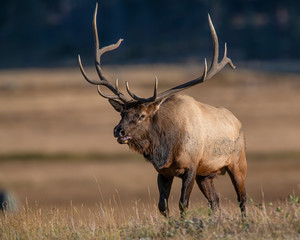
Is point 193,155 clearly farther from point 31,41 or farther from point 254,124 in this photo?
point 31,41

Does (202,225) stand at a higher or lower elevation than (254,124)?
higher

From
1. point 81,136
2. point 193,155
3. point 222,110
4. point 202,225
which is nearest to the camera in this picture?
point 202,225

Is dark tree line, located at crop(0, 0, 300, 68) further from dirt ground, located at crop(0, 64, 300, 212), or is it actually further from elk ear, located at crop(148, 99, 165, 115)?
elk ear, located at crop(148, 99, 165, 115)

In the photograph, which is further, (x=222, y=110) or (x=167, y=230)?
(x=222, y=110)

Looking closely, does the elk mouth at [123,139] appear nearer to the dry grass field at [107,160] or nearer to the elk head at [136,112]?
the elk head at [136,112]

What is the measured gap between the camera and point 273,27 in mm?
71500

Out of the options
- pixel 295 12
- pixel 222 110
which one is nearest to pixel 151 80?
pixel 295 12

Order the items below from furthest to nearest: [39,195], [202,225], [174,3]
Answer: [174,3] → [39,195] → [202,225]

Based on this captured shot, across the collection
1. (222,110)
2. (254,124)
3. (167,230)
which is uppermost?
(222,110)

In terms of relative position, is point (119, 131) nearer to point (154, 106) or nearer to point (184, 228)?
point (154, 106)

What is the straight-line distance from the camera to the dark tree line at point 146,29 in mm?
69000

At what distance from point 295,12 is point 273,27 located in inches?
128

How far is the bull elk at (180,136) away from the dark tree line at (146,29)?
5616 centimetres

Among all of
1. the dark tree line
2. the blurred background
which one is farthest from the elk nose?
the dark tree line
